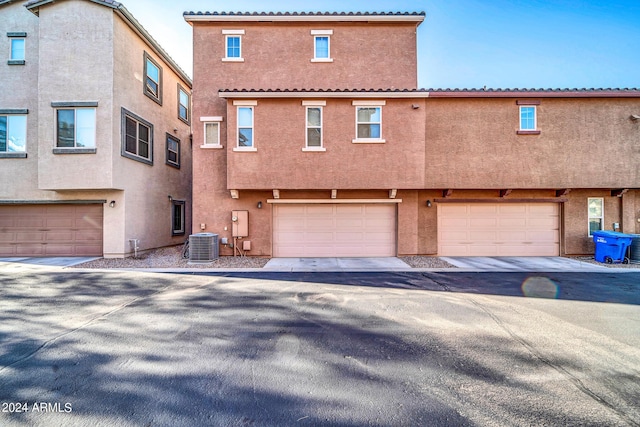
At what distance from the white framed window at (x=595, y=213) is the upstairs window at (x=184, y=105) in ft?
66.8

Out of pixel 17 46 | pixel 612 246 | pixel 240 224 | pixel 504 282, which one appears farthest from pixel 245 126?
pixel 612 246

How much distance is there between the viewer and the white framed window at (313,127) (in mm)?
10680

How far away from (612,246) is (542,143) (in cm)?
443

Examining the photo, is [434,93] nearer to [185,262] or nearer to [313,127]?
[313,127]

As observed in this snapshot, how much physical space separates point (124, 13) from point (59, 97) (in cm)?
413

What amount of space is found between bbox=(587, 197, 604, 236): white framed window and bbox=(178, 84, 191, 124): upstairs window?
20.3 m

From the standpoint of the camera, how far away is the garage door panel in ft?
37.2

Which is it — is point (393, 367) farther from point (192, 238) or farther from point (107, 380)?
point (192, 238)

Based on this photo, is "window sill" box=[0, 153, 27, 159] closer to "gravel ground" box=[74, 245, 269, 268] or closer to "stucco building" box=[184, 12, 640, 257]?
"gravel ground" box=[74, 245, 269, 268]

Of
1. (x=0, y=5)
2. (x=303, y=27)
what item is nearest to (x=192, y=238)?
(x=303, y=27)

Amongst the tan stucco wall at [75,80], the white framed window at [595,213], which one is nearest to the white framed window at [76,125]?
the tan stucco wall at [75,80]

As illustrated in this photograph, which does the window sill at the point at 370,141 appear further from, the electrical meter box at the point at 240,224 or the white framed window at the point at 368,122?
the electrical meter box at the point at 240,224

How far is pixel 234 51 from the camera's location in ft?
39.5

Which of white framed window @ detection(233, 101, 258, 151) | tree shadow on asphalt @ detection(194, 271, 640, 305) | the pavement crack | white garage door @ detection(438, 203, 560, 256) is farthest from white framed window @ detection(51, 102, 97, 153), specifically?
white garage door @ detection(438, 203, 560, 256)
